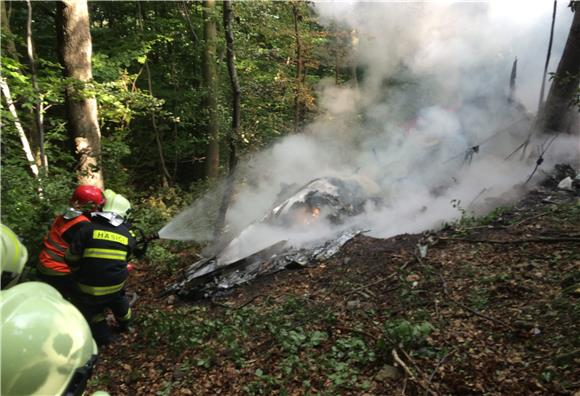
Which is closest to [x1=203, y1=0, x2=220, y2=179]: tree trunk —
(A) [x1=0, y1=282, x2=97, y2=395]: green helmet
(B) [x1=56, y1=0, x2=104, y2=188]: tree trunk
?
(B) [x1=56, y1=0, x2=104, y2=188]: tree trunk

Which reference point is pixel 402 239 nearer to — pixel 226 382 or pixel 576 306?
pixel 576 306

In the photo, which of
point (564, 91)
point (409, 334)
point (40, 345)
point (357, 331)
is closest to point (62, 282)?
point (357, 331)

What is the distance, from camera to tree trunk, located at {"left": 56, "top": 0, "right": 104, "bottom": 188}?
5859mm

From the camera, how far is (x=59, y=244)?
4309 mm

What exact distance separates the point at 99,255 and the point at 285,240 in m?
3.76

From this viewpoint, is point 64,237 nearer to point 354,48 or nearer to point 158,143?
point 158,143

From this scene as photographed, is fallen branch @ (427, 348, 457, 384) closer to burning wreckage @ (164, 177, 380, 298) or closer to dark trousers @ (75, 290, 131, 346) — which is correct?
burning wreckage @ (164, 177, 380, 298)

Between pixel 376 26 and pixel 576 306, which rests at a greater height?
pixel 376 26

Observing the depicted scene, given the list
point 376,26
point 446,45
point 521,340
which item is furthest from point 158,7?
point 521,340

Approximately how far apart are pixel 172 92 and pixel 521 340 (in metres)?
11.7

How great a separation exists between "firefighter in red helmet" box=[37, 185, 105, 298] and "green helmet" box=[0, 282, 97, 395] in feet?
9.44

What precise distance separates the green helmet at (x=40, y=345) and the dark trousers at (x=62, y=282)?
311 centimetres

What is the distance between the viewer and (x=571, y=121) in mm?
9656

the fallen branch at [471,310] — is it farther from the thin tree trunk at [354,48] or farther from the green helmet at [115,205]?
the thin tree trunk at [354,48]
